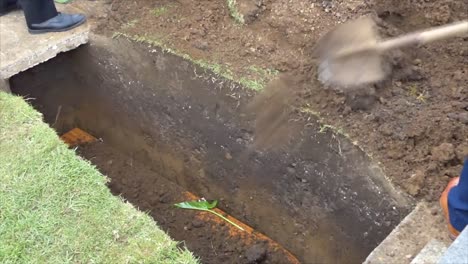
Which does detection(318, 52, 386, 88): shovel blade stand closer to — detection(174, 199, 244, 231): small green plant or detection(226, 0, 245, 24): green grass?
detection(226, 0, 245, 24): green grass

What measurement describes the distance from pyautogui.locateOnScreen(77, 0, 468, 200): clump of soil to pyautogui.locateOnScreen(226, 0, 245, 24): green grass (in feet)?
0.12

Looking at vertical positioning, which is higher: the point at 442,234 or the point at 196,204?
the point at 442,234

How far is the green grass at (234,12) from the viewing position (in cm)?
403

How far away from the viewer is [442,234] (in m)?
2.77

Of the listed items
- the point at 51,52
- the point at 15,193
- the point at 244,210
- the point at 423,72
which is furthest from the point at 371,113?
the point at 51,52

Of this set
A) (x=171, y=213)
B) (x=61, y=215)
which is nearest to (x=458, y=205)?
(x=61, y=215)

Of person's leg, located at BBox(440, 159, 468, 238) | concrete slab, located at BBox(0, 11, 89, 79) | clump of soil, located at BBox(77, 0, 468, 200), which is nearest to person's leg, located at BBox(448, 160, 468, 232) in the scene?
person's leg, located at BBox(440, 159, 468, 238)

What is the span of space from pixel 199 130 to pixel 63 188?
1154 millimetres

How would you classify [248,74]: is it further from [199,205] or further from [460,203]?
[460,203]

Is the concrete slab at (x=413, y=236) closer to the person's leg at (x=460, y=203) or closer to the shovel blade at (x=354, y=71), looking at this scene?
the person's leg at (x=460, y=203)

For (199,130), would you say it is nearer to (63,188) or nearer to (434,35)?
(63,188)

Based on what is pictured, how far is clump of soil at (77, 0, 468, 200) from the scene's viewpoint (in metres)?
3.15

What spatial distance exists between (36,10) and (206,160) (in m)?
1.65

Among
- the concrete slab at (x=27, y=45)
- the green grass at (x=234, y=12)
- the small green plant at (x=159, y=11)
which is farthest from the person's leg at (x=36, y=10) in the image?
the green grass at (x=234, y=12)
